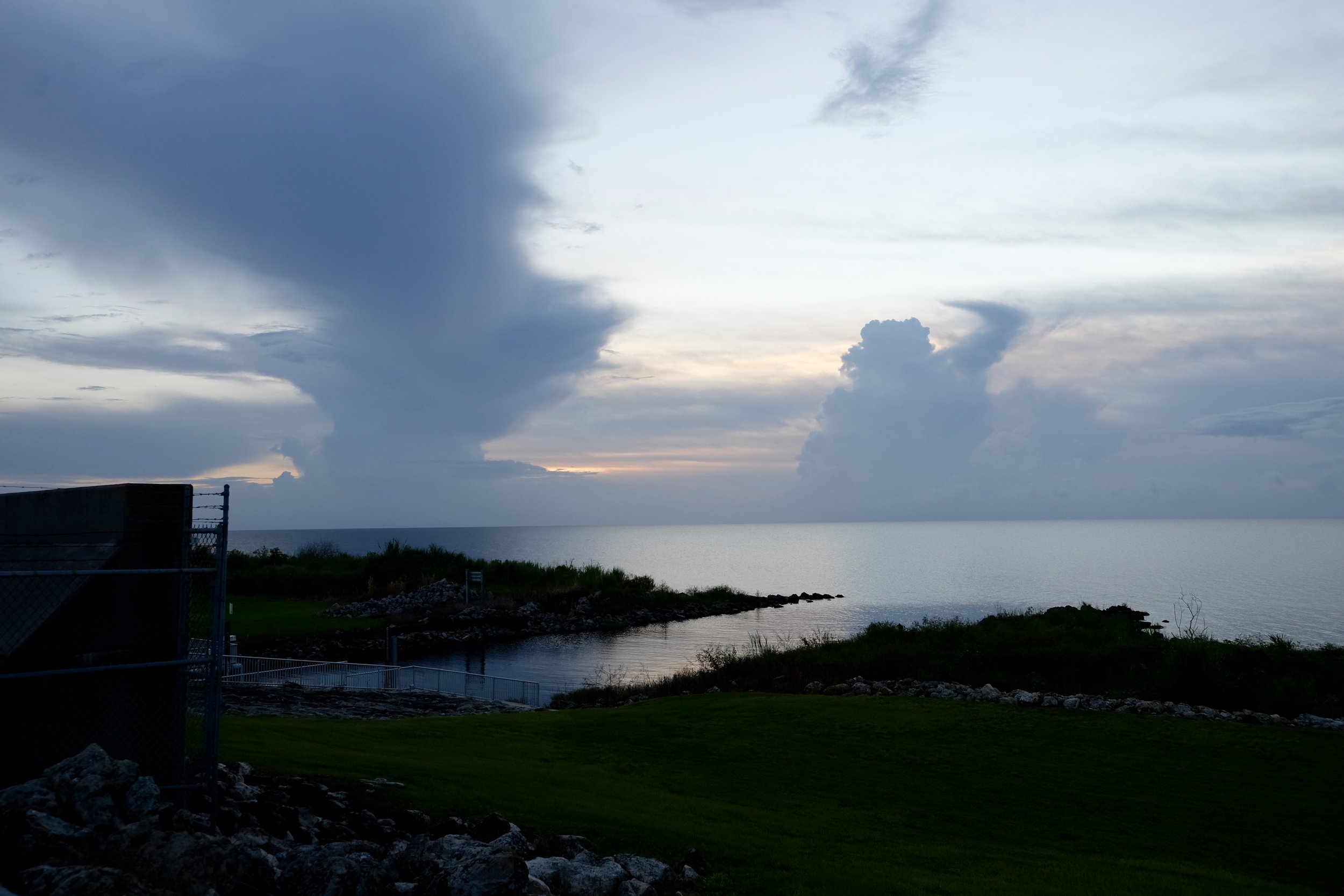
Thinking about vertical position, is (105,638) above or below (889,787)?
above

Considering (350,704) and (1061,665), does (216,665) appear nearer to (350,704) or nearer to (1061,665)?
(350,704)

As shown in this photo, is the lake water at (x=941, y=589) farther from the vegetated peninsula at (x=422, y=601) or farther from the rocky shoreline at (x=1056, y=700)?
the rocky shoreline at (x=1056, y=700)

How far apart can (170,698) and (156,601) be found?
1006 millimetres

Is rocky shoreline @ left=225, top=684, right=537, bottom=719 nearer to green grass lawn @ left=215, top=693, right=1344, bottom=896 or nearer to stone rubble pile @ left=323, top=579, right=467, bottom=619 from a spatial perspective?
green grass lawn @ left=215, top=693, right=1344, bottom=896

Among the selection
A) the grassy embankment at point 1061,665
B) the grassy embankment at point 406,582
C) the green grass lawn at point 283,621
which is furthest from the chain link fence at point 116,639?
the grassy embankment at point 406,582

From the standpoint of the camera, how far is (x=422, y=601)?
190ft

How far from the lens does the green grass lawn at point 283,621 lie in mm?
43312

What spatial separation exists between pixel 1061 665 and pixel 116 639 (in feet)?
81.0

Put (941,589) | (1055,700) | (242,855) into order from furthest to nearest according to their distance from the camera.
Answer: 1. (941,589)
2. (1055,700)
3. (242,855)

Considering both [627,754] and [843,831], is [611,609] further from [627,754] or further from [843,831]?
[843,831]

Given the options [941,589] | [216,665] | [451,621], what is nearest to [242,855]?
[216,665]

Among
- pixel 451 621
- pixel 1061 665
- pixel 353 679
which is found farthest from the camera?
pixel 451 621

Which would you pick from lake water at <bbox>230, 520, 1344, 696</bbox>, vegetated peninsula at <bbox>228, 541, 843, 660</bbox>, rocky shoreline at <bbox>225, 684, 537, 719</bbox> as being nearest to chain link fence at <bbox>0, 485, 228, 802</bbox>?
rocky shoreline at <bbox>225, 684, 537, 719</bbox>

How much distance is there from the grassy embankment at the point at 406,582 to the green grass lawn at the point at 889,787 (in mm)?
37219
